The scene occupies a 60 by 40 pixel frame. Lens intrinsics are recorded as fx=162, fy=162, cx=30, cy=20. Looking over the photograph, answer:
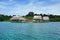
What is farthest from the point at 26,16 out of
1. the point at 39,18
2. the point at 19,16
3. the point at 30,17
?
the point at 39,18

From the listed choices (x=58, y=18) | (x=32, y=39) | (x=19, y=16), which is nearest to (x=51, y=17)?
(x=58, y=18)

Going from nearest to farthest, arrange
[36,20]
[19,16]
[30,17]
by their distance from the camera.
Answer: [36,20] → [19,16] → [30,17]

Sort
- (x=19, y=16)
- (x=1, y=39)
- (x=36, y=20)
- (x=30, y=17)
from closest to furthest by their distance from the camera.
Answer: (x=1, y=39) → (x=36, y=20) → (x=19, y=16) → (x=30, y=17)

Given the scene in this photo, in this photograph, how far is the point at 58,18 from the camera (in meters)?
99.8

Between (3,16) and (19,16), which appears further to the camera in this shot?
(3,16)

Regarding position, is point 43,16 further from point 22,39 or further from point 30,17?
point 22,39

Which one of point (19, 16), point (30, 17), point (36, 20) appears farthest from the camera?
point (30, 17)

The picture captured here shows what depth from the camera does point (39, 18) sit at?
86125mm

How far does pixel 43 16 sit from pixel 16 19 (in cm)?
1532

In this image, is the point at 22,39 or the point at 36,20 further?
the point at 36,20

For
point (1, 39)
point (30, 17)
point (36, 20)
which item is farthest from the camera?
point (30, 17)

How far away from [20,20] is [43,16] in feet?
43.4

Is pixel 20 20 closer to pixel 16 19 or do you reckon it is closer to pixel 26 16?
pixel 16 19

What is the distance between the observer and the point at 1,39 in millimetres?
16312
